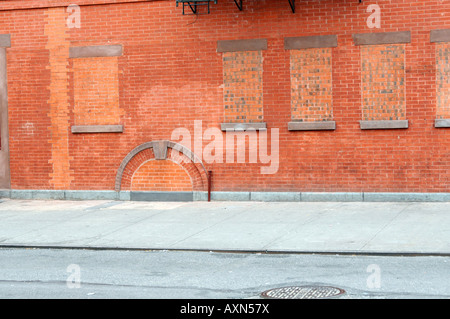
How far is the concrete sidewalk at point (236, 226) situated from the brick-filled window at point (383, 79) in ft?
6.19

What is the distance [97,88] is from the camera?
17141mm

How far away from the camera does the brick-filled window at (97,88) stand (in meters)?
17.1

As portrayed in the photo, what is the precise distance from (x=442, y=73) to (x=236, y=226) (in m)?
5.86

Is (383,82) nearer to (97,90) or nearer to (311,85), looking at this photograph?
(311,85)

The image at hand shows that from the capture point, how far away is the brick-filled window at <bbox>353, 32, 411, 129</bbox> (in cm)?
1530

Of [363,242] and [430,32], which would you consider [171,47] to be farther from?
[363,242]

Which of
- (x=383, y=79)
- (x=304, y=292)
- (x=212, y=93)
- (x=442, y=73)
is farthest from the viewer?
(x=212, y=93)

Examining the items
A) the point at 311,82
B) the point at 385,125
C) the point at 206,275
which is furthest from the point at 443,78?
the point at 206,275

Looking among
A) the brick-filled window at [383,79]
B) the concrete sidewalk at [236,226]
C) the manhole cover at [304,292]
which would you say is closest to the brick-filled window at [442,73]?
the brick-filled window at [383,79]

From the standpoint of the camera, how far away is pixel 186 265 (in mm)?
9727

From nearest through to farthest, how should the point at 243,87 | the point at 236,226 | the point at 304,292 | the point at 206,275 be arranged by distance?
1. the point at 304,292
2. the point at 206,275
3. the point at 236,226
4. the point at 243,87
